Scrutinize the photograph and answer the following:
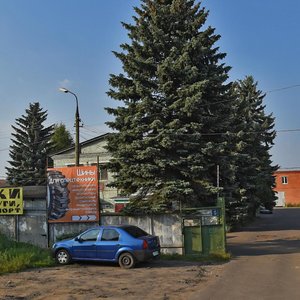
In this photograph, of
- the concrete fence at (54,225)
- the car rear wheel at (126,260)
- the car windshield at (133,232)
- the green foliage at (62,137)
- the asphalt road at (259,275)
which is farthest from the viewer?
the green foliage at (62,137)

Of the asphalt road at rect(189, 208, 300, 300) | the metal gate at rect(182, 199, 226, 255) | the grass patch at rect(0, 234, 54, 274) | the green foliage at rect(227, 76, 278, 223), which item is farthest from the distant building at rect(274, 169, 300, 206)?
the grass patch at rect(0, 234, 54, 274)

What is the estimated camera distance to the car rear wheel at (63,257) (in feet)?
56.5

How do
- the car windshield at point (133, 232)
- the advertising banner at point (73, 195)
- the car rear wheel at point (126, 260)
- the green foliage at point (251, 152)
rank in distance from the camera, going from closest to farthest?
the car rear wheel at point (126, 260) → the car windshield at point (133, 232) → the advertising banner at point (73, 195) → the green foliage at point (251, 152)

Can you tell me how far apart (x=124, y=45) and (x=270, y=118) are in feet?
96.2

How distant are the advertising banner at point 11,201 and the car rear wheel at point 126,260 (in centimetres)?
713

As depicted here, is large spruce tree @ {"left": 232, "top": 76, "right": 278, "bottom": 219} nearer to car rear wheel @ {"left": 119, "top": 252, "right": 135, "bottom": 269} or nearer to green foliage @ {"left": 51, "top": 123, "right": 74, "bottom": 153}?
→ car rear wheel @ {"left": 119, "top": 252, "right": 135, "bottom": 269}

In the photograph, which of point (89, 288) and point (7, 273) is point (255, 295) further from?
point (7, 273)

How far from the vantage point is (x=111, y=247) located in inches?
642

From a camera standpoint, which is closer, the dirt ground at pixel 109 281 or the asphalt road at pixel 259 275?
the asphalt road at pixel 259 275

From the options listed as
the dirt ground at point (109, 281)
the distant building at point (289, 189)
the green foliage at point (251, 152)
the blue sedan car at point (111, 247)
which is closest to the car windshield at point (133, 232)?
the blue sedan car at point (111, 247)

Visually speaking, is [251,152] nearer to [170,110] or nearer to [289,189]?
[170,110]

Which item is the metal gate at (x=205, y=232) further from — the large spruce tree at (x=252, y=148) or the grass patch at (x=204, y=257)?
the large spruce tree at (x=252, y=148)

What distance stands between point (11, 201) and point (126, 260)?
791 centimetres

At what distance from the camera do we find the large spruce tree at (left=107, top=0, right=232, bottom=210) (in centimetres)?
2230
